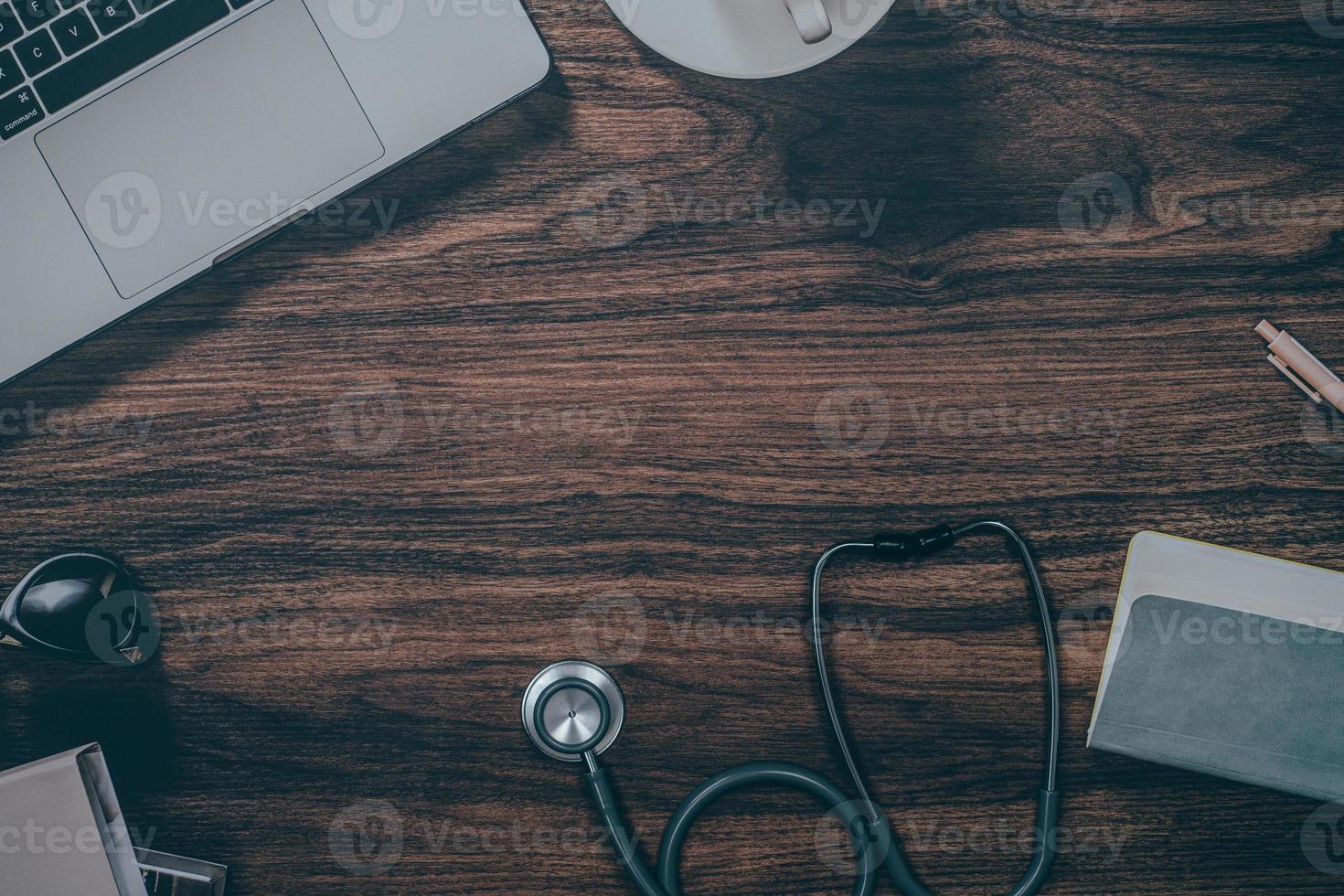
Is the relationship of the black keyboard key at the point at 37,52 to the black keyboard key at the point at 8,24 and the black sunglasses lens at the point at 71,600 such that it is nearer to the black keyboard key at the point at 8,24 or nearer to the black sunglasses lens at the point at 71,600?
the black keyboard key at the point at 8,24

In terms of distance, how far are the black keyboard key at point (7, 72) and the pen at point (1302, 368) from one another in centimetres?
108

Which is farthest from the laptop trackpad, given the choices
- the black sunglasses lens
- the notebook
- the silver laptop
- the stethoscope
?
the notebook

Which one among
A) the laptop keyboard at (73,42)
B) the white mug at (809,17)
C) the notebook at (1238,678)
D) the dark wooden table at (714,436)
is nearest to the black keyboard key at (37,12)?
the laptop keyboard at (73,42)

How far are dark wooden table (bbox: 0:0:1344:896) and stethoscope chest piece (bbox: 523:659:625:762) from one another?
0.06ft

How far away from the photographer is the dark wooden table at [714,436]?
29.7 inches

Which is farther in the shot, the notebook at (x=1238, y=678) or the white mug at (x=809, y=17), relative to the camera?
the notebook at (x=1238, y=678)

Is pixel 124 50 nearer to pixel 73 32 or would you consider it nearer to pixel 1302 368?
pixel 73 32

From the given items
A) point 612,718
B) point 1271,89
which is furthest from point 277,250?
point 1271,89

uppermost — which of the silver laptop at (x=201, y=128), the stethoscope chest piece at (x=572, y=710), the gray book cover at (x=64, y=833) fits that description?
the silver laptop at (x=201, y=128)

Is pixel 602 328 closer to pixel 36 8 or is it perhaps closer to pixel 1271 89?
pixel 36 8

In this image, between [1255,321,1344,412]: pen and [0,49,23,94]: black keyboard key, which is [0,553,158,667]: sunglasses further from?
[1255,321,1344,412]: pen

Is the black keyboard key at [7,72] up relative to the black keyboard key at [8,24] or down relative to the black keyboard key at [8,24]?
down

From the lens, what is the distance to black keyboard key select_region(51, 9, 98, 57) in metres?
0.66

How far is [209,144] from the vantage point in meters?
0.70
